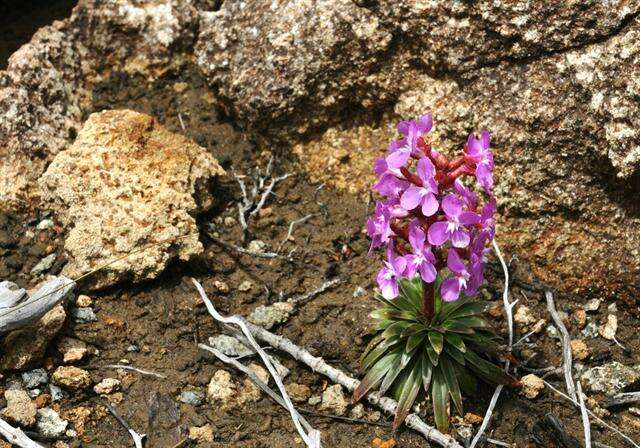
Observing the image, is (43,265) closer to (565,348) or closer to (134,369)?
(134,369)

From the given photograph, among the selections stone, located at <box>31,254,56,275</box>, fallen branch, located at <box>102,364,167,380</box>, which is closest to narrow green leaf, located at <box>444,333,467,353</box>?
fallen branch, located at <box>102,364,167,380</box>

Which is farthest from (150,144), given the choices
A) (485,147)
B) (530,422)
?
(530,422)

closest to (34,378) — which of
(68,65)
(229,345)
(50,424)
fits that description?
(50,424)

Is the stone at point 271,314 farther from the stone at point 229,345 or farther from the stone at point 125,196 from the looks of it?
the stone at point 125,196

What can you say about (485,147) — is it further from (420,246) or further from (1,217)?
(1,217)

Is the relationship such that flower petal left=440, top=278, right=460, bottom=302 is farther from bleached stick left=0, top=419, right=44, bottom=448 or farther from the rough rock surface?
the rough rock surface

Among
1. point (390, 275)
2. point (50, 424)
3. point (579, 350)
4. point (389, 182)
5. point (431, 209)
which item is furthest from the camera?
point (579, 350)
